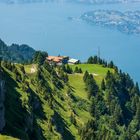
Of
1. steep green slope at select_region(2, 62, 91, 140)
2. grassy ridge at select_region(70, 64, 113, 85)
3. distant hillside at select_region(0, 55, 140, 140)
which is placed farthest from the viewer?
grassy ridge at select_region(70, 64, 113, 85)

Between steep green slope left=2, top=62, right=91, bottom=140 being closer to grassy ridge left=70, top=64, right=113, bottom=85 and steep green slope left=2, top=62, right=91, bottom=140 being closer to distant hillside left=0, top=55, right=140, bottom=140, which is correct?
distant hillside left=0, top=55, right=140, bottom=140

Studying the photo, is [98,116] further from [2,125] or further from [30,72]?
[2,125]

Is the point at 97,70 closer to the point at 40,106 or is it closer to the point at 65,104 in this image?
the point at 65,104

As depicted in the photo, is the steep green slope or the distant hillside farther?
the distant hillside

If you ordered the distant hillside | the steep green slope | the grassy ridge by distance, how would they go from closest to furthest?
the steep green slope → the distant hillside → the grassy ridge

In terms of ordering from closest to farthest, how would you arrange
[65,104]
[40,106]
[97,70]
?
[40,106], [65,104], [97,70]

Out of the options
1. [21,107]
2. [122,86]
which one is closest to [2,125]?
[21,107]

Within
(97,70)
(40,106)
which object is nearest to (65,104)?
(40,106)

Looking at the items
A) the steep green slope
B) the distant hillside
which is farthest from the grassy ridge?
the steep green slope

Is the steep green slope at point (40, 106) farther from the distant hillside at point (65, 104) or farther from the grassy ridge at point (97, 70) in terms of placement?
the grassy ridge at point (97, 70)

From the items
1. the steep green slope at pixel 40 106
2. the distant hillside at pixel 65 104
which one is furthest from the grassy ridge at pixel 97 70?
the steep green slope at pixel 40 106

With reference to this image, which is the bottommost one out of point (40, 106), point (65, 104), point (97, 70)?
point (97, 70)
